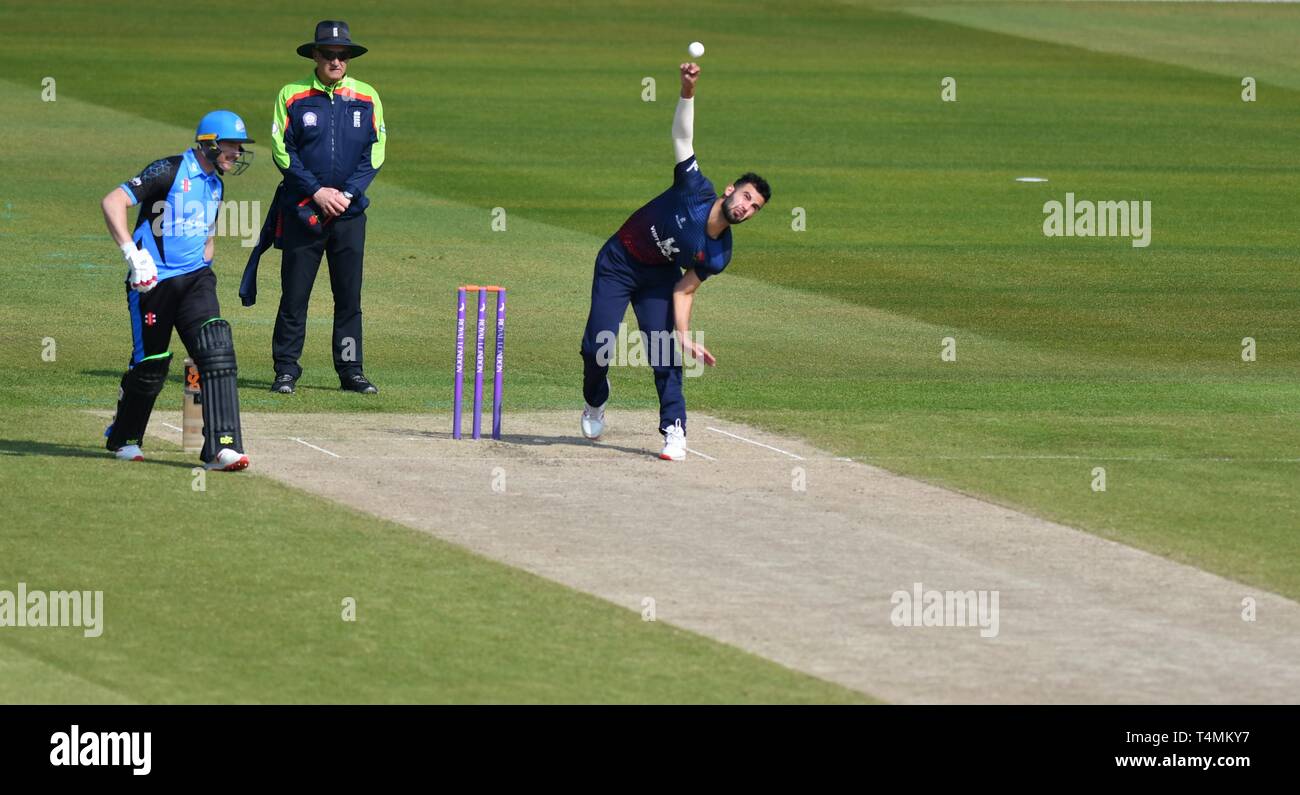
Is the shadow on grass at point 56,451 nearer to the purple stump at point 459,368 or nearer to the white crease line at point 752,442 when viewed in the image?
the purple stump at point 459,368

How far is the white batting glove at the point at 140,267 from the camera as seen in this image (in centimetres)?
1241

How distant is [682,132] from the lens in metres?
13.2

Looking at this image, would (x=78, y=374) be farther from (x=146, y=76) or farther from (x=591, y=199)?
(x=146, y=76)

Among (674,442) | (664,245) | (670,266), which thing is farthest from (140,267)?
(674,442)

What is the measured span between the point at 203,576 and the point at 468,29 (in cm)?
3323

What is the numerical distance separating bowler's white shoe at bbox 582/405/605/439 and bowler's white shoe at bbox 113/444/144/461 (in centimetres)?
290

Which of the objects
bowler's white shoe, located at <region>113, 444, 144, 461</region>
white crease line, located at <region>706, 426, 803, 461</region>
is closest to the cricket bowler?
white crease line, located at <region>706, 426, 803, 461</region>

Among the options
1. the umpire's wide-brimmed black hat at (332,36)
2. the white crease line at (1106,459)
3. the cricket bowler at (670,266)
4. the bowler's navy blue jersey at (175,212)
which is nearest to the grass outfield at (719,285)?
the white crease line at (1106,459)

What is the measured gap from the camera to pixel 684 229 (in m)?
13.5

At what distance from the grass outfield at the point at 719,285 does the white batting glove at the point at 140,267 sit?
3.78 ft

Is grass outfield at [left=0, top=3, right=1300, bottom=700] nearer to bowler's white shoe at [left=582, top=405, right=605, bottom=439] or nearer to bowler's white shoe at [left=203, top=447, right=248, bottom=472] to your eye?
bowler's white shoe at [left=203, top=447, right=248, bottom=472]

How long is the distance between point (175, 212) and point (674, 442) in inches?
134

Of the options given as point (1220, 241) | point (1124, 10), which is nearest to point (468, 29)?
point (1124, 10)

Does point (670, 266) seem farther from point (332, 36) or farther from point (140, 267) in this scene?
point (332, 36)
